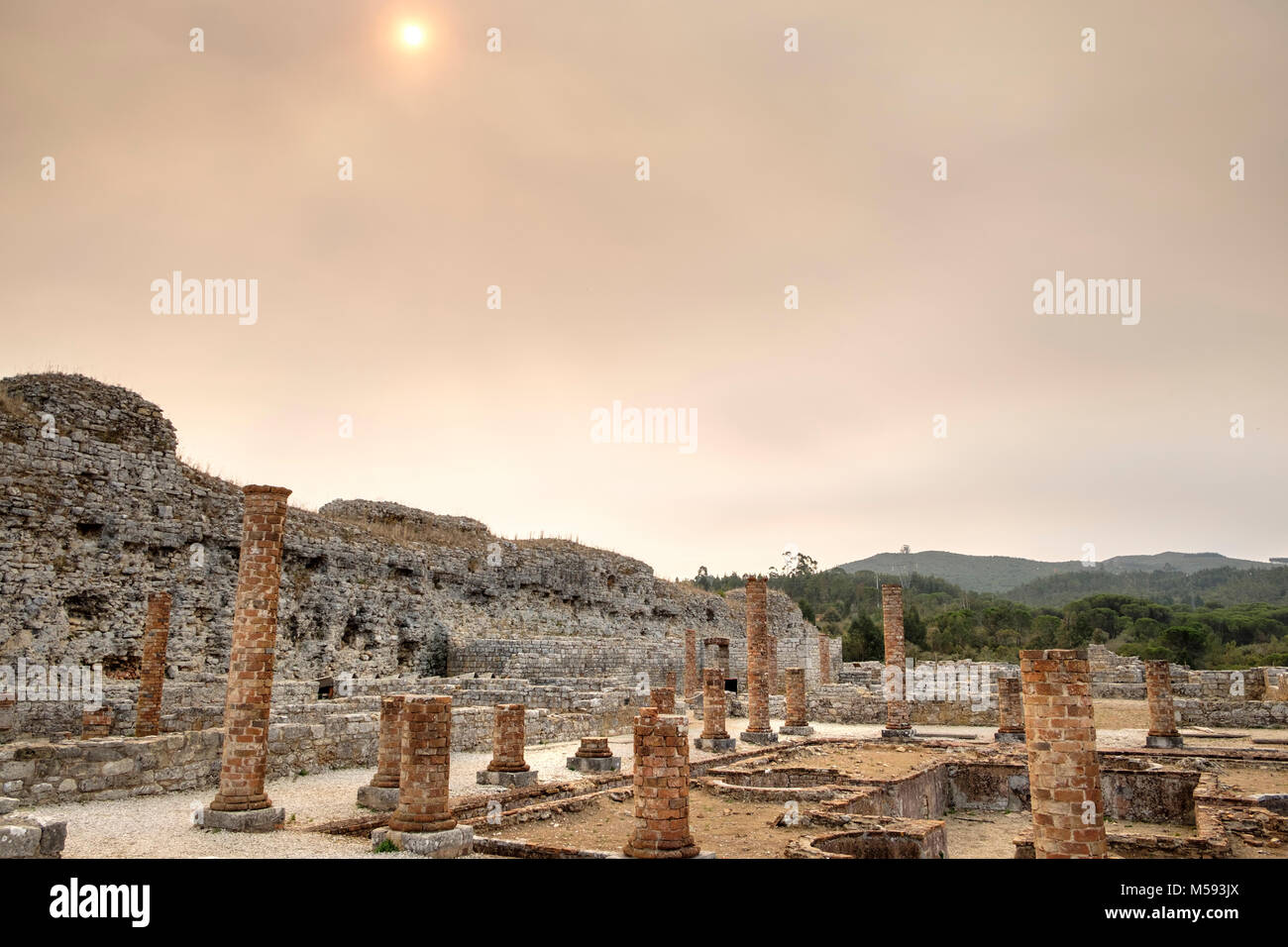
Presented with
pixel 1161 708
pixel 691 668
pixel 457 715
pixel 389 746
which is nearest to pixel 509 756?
pixel 389 746

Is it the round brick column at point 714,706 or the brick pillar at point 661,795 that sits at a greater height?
the brick pillar at point 661,795

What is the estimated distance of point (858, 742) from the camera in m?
20.5

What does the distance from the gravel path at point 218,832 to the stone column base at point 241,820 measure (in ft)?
0.39

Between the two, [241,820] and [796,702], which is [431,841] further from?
[796,702]

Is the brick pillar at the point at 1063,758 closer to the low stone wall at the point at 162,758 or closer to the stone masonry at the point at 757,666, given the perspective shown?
the low stone wall at the point at 162,758

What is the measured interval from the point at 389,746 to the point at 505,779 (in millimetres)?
2435

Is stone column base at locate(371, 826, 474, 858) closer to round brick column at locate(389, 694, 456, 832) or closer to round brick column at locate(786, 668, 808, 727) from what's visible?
round brick column at locate(389, 694, 456, 832)

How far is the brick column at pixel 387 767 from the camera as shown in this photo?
10688 millimetres

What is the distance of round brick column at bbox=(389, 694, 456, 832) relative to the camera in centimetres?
859

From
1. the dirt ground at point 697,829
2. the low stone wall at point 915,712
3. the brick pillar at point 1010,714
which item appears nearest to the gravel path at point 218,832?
the dirt ground at point 697,829
